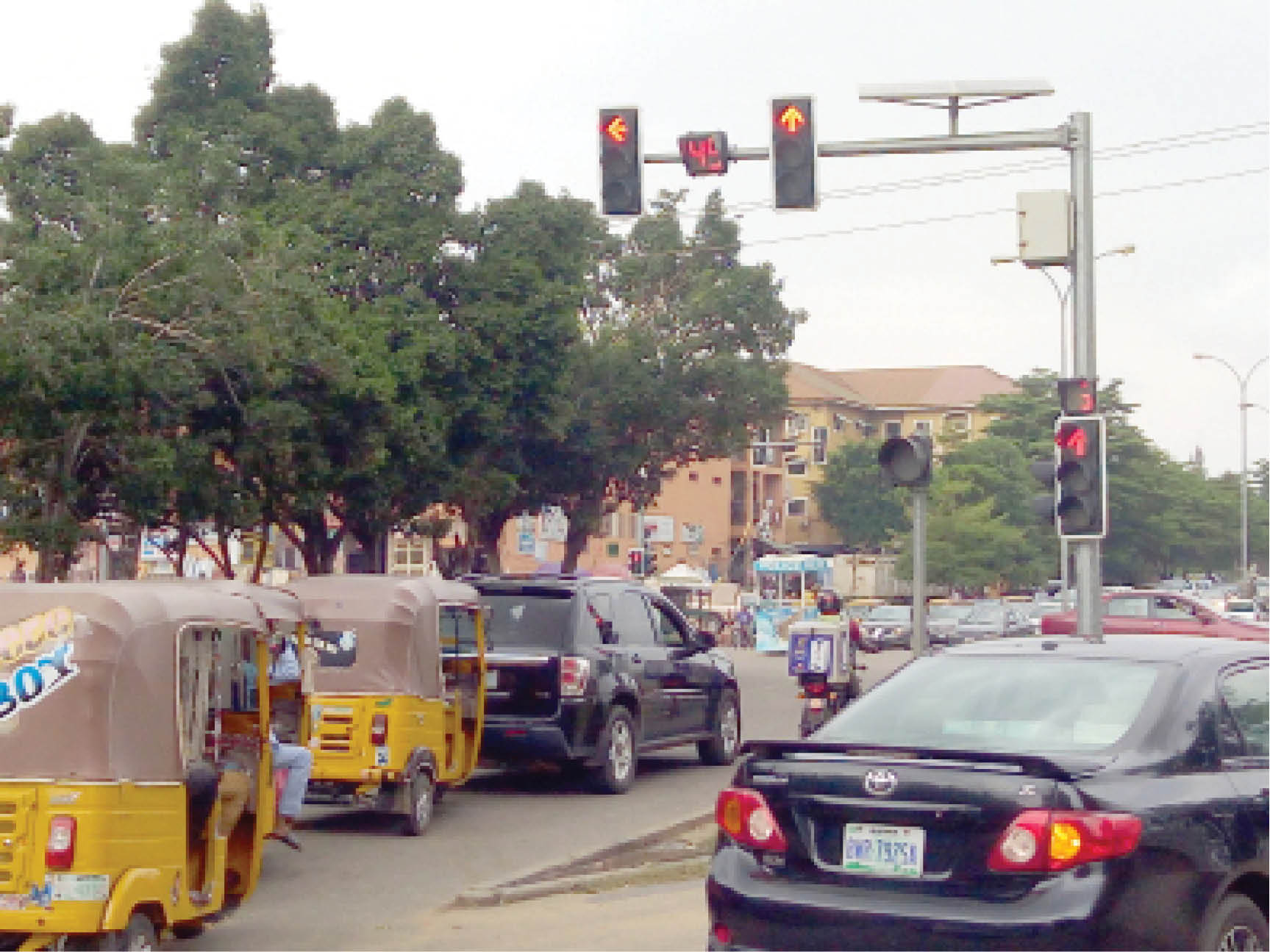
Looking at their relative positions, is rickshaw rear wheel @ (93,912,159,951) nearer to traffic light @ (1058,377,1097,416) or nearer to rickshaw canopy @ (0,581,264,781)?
rickshaw canopy @ (0,581,264,781)

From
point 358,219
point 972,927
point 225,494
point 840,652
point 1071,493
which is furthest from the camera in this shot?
Answer: point 358,219

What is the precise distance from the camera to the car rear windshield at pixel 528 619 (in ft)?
48.7

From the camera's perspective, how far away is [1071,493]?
14.3 m

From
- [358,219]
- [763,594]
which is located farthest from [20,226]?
[763,594]

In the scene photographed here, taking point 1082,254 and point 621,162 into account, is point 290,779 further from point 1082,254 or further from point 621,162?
point 1082,254

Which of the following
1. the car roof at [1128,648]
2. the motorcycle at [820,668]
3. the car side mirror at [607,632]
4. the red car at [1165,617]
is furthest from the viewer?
the red car at [1165,617]

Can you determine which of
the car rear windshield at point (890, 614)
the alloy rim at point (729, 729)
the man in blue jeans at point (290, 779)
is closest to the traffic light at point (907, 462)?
the alloy rim at point (729, 729)

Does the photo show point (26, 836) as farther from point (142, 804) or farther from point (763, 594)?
point (763, 594)

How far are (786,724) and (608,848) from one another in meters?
11.4

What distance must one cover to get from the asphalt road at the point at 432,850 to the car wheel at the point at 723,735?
182mm

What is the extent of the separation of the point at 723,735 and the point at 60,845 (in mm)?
11041

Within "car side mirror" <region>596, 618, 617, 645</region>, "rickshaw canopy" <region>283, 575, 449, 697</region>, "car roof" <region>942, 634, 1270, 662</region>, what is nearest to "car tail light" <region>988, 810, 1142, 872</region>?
"car roof" <region>942, 634, 1270, 662</region>

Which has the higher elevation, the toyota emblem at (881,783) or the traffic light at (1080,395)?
the traffic light at (1080,395)

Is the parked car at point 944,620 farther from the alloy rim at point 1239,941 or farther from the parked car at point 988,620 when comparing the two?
the alloy rim at point 1239,941
